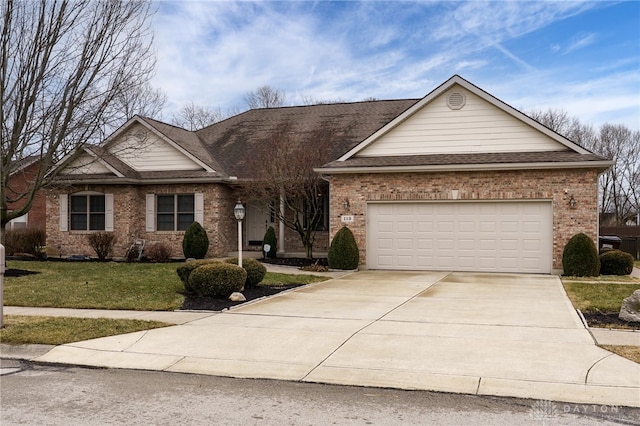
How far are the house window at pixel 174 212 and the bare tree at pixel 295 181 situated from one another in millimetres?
2254

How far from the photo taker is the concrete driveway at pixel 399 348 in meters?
6.05

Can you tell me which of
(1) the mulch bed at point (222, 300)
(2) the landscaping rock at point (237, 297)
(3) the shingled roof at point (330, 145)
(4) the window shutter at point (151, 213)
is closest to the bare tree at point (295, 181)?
(3) the shingled roof at point (330, 145)

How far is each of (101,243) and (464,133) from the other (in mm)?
13179

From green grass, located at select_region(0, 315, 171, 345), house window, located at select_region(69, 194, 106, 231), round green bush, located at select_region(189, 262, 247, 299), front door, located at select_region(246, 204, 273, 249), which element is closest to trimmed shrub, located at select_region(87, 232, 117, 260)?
house window, located at select_region(69, 194, 106, 231)

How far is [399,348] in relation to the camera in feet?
24.2

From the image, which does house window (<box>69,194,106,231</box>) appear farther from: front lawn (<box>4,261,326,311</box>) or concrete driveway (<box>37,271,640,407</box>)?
concrete driveway (<box>37,271,640,407</box>)

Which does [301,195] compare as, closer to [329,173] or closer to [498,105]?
[329,173]

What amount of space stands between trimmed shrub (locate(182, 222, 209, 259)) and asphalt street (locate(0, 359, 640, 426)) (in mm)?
13748

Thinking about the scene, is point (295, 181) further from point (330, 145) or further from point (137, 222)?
point (137, 222)

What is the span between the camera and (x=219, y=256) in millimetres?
21031

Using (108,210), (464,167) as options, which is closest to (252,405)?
(464,167)

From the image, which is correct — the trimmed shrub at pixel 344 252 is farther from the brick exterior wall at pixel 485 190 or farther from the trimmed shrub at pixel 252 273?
the trimmed shrub at pixel 252 273

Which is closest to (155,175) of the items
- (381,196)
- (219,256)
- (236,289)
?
(219,256)

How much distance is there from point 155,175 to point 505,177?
1256 cm
